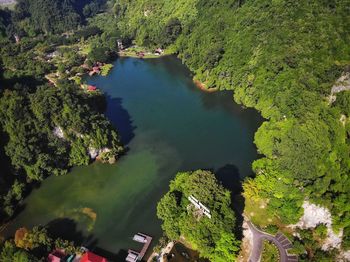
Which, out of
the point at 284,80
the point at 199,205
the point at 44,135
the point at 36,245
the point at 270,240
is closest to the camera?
the point at 199,205

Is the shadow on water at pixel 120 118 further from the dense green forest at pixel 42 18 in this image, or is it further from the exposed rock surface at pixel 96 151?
the dense green forest at pixel 42 18

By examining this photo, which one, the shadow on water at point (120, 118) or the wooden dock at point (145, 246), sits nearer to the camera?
the wooden dock at point (145, 246)

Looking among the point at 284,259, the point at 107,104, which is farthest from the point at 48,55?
the point at 284,259

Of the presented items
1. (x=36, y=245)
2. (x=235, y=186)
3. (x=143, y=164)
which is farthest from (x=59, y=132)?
(x=235, y=186)

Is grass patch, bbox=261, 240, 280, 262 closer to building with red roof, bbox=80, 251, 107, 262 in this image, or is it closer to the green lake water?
the green lake water

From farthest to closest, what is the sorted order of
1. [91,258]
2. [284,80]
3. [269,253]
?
[284,80] < [269,253] < [91,258]

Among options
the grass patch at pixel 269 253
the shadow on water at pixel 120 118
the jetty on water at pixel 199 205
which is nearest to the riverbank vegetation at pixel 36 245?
the jetty on water at pixel 199 205

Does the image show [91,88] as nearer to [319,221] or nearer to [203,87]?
[203,87]
